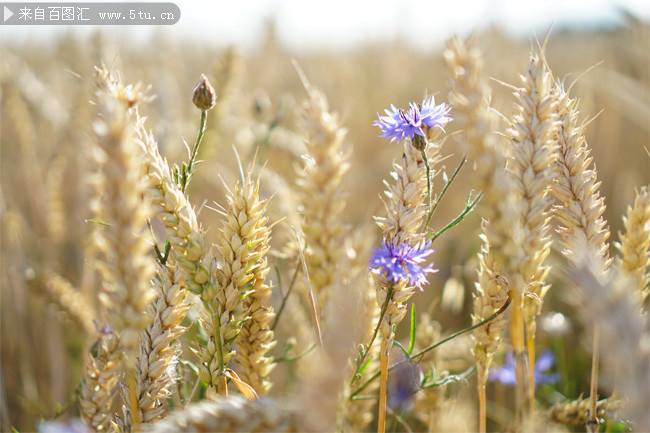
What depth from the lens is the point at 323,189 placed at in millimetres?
712

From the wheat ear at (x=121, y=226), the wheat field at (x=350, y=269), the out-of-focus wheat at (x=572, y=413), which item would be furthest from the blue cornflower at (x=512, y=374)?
the wheat ear at (x=121, y=226)

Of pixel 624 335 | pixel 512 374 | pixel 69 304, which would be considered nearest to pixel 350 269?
pixel 624 335

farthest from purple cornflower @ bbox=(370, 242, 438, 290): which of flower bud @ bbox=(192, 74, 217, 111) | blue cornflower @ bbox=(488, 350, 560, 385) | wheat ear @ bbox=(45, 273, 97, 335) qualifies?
wheat ear @ bbox=(45, 273, 97, 335)

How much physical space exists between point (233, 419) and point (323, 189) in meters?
0.31

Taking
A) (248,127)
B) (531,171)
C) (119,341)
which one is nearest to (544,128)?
(531,171)

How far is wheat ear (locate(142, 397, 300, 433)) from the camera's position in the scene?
60 centimetres

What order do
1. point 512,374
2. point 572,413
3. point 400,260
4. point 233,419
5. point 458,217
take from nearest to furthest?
point 233,419 < point 400,260 < point 458,217 < point 572,413 < point 512,374

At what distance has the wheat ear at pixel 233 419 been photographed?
1.98ft

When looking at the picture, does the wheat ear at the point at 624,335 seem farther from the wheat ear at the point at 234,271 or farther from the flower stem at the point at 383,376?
the wheat ear at the point at 234,271

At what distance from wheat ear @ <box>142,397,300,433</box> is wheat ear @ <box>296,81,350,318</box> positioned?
0.19 metres

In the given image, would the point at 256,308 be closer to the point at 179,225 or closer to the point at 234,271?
the point at 234,271

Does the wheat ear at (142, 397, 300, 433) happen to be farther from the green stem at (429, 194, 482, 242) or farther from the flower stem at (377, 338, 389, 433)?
the green stem at (429, 194, 482, 242)

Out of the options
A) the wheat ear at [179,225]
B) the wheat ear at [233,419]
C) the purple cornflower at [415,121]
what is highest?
the purple cornflower at [415,121]

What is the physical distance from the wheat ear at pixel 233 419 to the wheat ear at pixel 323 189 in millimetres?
194
